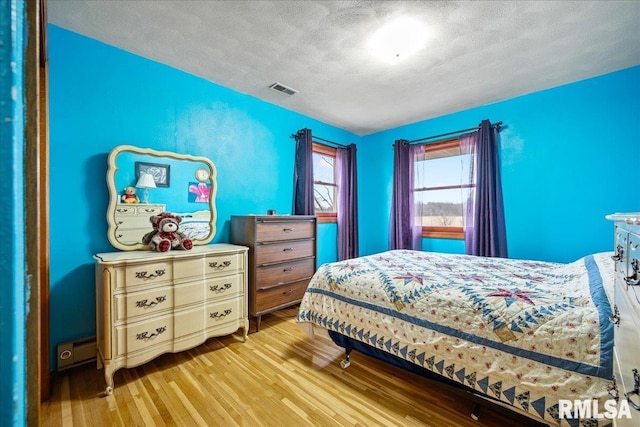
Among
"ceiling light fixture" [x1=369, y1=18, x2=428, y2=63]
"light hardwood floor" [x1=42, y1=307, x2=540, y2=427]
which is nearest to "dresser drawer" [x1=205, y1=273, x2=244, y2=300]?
"light hardwood floor" [x1=42, y1=307, x2=540, y2=427]

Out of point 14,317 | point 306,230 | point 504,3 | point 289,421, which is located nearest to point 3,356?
point 14,317

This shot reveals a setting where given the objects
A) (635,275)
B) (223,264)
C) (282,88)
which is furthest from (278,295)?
(635,275)

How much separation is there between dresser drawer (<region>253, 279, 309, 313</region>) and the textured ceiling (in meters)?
2.18

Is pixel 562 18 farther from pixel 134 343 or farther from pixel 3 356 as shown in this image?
pixel 134 343

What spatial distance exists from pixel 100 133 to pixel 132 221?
746mm

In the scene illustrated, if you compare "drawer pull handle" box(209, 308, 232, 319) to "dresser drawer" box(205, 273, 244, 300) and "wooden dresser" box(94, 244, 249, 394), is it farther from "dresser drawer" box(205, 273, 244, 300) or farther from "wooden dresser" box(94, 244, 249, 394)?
"dresser drawer" box(205, 273, 244, 300)

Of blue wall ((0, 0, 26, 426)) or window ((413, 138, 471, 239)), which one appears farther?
window ((413, 138, 471, 239))

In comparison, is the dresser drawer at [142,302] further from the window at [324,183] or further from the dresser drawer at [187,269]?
the window at [324,183]

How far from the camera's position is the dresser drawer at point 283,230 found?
2635mm

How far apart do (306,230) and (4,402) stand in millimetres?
2826

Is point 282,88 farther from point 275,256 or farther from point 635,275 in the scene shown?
point 635,275

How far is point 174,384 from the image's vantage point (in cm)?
178

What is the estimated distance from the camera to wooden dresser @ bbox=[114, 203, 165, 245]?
7.09ft

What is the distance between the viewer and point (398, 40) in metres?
2.05
